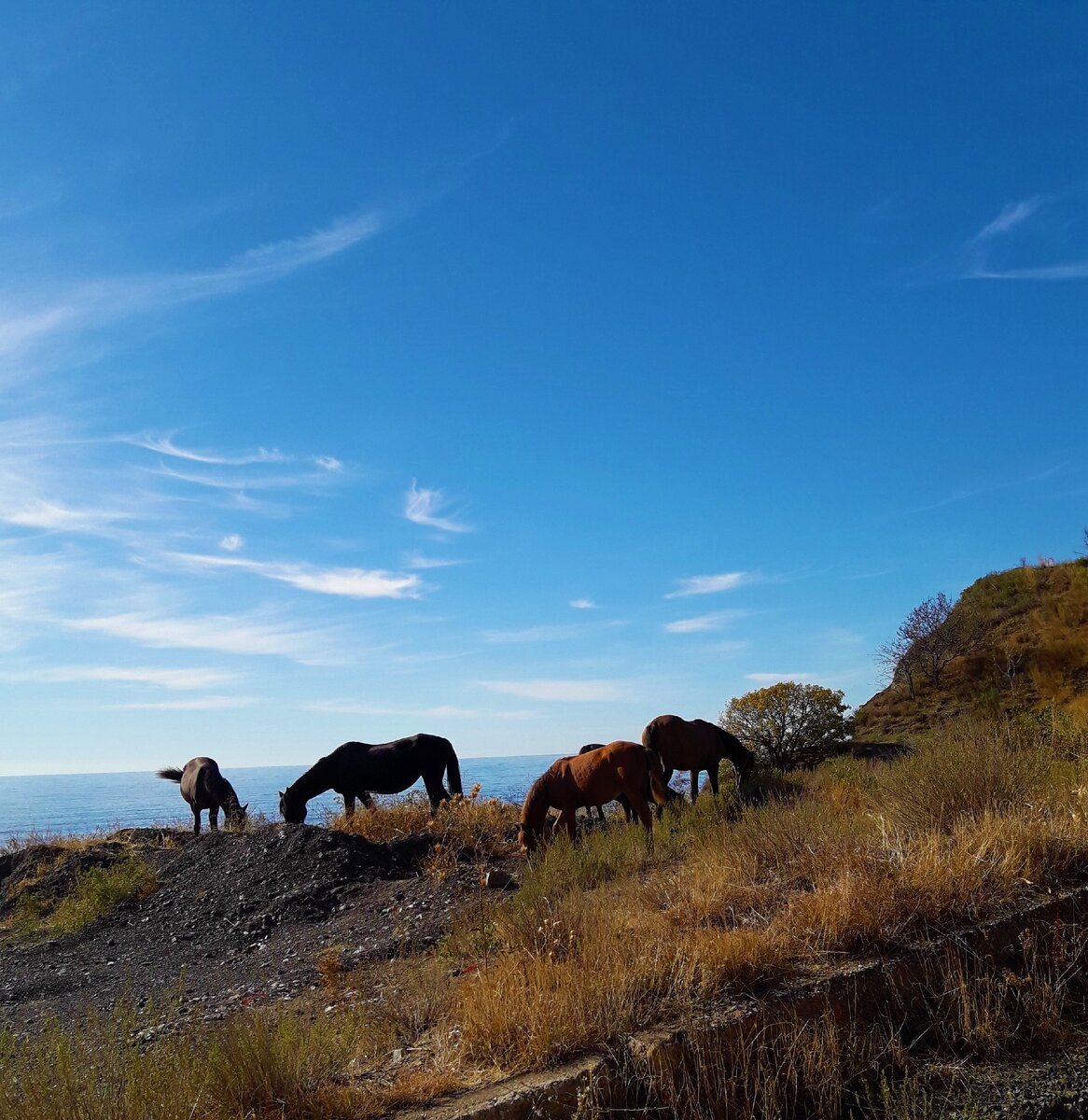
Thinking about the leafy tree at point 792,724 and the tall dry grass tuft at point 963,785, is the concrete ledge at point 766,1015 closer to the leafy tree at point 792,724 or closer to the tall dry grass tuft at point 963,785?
the tall dry grass tuft at point 963,785

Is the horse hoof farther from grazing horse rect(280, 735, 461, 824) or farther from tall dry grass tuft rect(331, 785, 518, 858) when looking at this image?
grazing horse rect(280, 735, 461, 824)

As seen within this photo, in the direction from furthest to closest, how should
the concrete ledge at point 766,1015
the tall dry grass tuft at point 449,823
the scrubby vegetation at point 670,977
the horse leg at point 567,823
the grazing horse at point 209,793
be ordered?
the grazing horse at point 209,793 < the tall dry grass tuft at point 449,823 < the horse leg at point 567,823 < the scrubby vegetation at point 670,977 < the concrete ledge at point 766,1015

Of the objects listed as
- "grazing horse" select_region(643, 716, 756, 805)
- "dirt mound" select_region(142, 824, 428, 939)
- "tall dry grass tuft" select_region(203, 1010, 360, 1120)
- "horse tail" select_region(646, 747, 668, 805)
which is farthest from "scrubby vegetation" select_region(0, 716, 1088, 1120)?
"grazing horse" select_region(643, 716, 756, 805)

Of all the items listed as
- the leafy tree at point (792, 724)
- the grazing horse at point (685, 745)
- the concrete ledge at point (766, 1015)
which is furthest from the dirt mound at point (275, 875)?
the leafy tree at point (792, 724)

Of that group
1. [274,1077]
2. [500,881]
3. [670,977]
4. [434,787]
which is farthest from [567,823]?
[274,1077]

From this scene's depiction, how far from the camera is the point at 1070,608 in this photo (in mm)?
26859

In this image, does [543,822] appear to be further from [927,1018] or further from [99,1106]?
[99,1106]

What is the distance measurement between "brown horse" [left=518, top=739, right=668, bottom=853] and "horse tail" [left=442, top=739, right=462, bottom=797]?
17.7 feet

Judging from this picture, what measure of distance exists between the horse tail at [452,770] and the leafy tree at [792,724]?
304 inches

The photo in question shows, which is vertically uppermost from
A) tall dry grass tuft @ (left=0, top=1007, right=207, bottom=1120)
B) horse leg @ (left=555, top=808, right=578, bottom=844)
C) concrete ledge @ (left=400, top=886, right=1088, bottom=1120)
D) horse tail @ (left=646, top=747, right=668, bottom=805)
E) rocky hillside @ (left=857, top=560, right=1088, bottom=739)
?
rocky hillside @ (left=857, top=560, right=1088, bottom=739)

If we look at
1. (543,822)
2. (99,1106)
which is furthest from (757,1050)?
(543,822)

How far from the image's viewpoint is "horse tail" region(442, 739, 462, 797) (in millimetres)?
16359

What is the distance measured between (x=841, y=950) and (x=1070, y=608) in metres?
25.2

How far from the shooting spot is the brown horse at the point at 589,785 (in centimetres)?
1094
